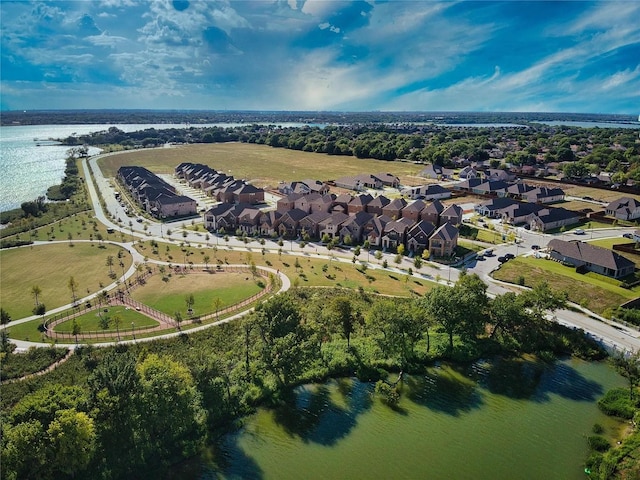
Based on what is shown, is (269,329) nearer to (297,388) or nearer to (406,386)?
(297,388)

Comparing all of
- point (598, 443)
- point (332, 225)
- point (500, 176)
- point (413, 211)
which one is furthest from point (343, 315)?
point (500, 176)

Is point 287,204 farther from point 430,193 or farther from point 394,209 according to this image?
point 430,193

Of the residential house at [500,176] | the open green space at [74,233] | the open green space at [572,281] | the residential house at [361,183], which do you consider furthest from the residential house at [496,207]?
the open green space at [74,233]

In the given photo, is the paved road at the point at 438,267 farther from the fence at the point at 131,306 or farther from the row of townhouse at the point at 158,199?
the row of townhouse at the point at 158,199

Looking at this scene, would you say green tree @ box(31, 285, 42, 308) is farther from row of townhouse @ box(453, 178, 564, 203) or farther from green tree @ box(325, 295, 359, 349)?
row of townhouse @ box(453, 178, 564, 203)

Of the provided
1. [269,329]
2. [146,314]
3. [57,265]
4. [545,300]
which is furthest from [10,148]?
[545,300]

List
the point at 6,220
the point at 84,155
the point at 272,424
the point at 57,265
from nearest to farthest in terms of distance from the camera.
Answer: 1. the point at 272,424
2. the point at 57,265
3. the point at 6,220
4. the point at 84,155

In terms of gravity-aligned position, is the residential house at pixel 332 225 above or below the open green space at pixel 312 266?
above
